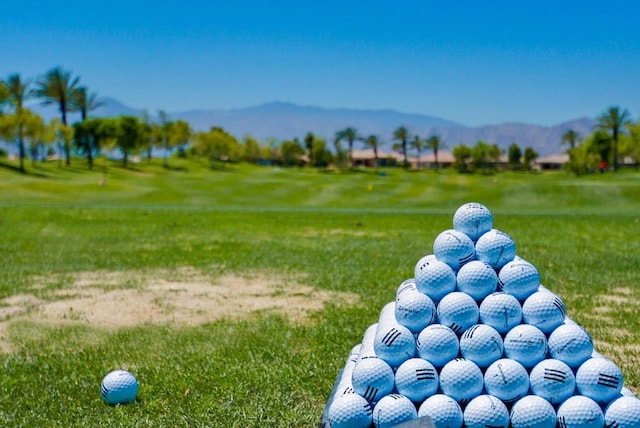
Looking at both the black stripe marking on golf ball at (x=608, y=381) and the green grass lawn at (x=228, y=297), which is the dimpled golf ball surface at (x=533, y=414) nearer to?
the black stripe marking on golf ball at (x=608, y=381)

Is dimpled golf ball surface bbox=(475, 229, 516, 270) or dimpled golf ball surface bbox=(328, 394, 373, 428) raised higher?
dimpled golf ball surface bbox=(475, 229, 516, 270)

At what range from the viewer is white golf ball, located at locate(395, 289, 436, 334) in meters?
5.59

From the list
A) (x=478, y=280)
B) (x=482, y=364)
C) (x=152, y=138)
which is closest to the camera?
(x=482, y=364)

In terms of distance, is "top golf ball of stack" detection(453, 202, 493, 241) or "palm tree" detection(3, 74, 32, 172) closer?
"top golf ball of stack" detection(453, 202, 493, 241)

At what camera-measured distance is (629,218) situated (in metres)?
25.4

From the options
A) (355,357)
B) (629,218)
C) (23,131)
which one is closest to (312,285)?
(355,357)

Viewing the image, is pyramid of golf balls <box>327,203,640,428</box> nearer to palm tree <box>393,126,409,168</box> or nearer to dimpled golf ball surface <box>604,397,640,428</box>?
dimpled golf ball surface <box>604,397,640,428</box>

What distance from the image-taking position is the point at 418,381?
5238mm

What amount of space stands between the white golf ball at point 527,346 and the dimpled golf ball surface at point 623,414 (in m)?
0.64

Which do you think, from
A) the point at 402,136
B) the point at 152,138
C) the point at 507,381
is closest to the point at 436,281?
the point at 507,381

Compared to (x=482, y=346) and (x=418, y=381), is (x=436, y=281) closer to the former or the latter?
(x=482, y=346)

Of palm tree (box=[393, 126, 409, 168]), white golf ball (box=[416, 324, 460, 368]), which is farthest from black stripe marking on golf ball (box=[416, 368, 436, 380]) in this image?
palm tree (box=[393, 126, 409, 168])

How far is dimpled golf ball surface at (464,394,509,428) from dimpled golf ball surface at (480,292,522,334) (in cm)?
70

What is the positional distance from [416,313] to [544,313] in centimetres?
110
